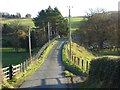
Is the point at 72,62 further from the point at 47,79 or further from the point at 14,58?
the point at 14,58

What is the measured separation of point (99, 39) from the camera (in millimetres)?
99500

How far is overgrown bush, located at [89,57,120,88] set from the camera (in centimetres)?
1301

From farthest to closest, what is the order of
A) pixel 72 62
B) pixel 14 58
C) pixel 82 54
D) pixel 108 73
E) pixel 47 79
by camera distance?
pixel 14 58
pixel 82 54
pixel 72 62
pixel 47 79
pixel 108 73

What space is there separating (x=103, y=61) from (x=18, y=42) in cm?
8828

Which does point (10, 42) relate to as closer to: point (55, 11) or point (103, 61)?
point (55, 11)

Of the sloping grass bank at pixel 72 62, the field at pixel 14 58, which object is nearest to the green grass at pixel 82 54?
the sloping grass bank at pixel 72 62

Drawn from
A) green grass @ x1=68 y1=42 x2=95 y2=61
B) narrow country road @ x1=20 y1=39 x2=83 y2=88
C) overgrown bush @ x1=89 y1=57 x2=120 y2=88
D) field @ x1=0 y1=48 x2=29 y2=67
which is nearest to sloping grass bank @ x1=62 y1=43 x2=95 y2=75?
green grass @ x1=68 y1=42 x2=95 y2=61

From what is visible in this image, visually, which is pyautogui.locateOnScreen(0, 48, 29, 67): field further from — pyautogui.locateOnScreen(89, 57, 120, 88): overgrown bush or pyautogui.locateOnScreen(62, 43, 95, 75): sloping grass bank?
pyautogui.locateOnScreen(89, 57, 120, 88): overgrown bush

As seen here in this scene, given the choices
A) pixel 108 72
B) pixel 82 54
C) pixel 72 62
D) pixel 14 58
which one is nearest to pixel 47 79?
pixel 108 72

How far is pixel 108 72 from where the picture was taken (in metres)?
14.2

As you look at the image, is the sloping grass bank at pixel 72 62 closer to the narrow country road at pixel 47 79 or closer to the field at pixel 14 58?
the narrow country road at pixel 47 79

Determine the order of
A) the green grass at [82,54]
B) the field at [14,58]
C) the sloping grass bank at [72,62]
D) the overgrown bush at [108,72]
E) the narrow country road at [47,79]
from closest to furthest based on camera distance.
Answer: the overgrown bush at [108,72], the narrow country road at [47,79], the sloping grass bank at [72,62], the green grass at [82,54], the field at [14,58]

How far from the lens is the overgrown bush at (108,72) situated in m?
13.0

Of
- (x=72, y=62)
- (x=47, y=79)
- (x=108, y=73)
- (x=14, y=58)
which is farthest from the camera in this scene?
(x=14, y=58)
